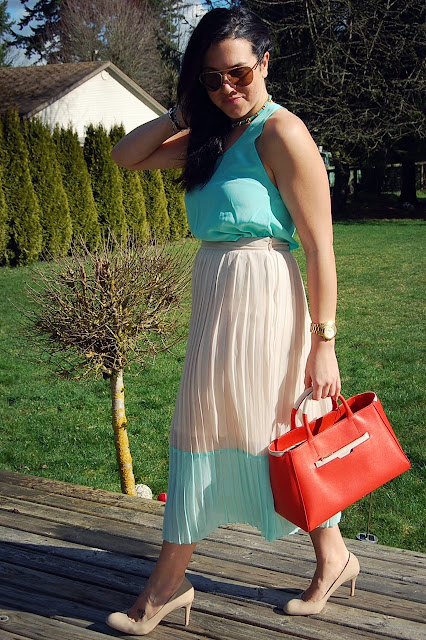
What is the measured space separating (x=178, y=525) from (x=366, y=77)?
65.1 ft

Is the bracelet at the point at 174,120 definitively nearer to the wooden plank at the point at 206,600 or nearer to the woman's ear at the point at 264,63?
the woman's ear at the point at 264,63

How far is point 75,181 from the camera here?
46.2 ft

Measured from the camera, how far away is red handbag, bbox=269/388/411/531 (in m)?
1.93

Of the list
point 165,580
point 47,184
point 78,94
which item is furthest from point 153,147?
point 78,94

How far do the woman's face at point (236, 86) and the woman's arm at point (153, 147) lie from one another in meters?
0.25

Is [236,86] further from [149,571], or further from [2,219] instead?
[2,219]

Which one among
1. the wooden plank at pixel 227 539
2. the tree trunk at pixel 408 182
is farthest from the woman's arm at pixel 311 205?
the tree trunk at pixel 408 182

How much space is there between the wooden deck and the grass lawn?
1028mm

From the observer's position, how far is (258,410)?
204cm

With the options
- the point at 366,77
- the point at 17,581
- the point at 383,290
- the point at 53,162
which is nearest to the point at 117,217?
the point at 53,162

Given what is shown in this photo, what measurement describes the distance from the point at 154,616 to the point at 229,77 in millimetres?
1549

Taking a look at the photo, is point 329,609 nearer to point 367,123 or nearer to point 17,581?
point 17,581

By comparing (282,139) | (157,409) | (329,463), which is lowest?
(157,409)

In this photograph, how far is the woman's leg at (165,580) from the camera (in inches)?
83.7
